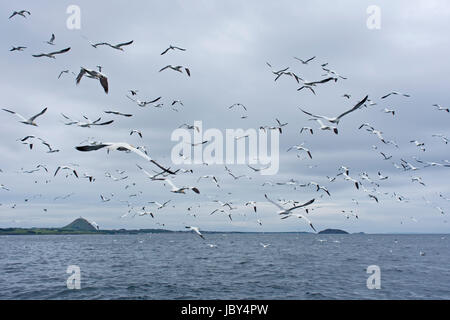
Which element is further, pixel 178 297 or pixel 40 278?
pixel 40 278

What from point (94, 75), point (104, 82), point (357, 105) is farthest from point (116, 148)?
point (357, 105)

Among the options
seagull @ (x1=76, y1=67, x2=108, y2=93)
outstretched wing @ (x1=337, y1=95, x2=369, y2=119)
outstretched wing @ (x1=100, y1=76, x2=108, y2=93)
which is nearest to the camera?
outstretched wing @ (x1=100, y1=76, x2=108, y2=93)

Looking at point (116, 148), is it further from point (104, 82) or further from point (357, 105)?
point (357, 105)

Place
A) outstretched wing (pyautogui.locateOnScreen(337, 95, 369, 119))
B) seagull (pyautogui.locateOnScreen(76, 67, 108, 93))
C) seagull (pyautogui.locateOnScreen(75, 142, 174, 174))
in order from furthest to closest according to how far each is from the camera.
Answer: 1. outstretched wing (pyautogui.locateOnScreen(337, 95, 369, 119))
2. seagull (pyautogui.locateOnScreen(76, 67, 108, 93))
3. seagull (pyautogui.locateOnScreen(75, 142, 174, 174))

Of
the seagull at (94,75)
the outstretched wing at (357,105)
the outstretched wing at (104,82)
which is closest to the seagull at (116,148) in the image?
the outstretched wing at (104,82)

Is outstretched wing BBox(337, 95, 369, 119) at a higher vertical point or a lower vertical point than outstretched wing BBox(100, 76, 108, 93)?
lower

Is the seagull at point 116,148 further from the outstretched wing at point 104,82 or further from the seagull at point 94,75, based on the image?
the seagull at point 94,75

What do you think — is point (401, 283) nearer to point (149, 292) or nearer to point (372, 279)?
point (372, 279)

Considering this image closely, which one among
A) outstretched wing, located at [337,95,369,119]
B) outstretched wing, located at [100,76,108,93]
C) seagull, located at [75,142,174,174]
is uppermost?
outstretched wing, located at [100,76,108,93]

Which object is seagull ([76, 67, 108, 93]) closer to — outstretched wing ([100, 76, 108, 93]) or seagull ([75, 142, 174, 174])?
outstretched wing ([100, 76, 108, 93])

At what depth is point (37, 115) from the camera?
20.2 m

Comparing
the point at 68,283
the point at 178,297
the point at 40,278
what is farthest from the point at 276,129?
the point at 40,278

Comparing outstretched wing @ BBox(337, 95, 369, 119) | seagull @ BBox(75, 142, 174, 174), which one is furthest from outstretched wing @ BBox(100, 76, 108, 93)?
outstretched wing @ BBox(337, 95, 369, 119)

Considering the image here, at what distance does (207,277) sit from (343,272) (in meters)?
17.0
